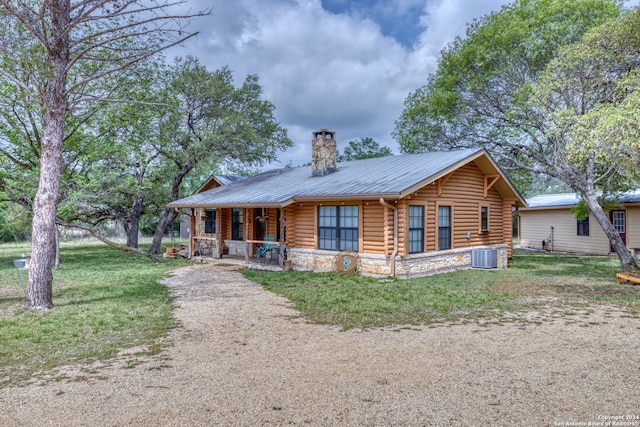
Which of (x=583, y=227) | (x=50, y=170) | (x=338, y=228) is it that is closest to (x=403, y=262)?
(x=338, y=228)

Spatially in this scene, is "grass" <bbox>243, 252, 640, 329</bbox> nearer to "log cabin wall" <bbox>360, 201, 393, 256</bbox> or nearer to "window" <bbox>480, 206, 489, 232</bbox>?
"log cabin wall" <bbox>360, 201, 393, 256</bbox>

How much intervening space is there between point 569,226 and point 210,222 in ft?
65.0

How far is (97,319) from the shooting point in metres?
7.53

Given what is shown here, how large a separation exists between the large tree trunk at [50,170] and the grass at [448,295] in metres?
5.10

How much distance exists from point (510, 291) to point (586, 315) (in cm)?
265

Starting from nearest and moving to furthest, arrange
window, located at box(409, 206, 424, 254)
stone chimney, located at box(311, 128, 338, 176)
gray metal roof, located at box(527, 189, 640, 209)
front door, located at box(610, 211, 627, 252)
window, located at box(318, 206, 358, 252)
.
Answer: window, located at box(409, 206, 424, 254) → window, located at box(318, 206, 358, 252) → stone chimney, located at box(311, 128, 338, 176) → gray metal roof, located at box(527, 189, 640, 209) → front door, located at box(610, 211, 627, 252)

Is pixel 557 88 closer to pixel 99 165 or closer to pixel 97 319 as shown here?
Result: pixel 97 319

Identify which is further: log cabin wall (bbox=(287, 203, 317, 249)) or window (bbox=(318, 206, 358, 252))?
log cabin wall (bbox=(287, 203, 317, 249))

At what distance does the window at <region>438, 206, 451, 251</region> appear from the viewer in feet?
46.8

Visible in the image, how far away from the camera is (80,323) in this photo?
286 inches

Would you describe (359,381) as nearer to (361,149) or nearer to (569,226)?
(569,226)

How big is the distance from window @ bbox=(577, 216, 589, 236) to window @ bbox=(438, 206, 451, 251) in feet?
40.0

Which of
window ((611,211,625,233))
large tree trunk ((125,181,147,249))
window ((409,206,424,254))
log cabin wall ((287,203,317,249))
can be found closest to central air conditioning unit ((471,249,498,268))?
window ((409,206,424,254))

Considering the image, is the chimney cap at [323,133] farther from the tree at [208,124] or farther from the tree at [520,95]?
the tree at [208,124]
